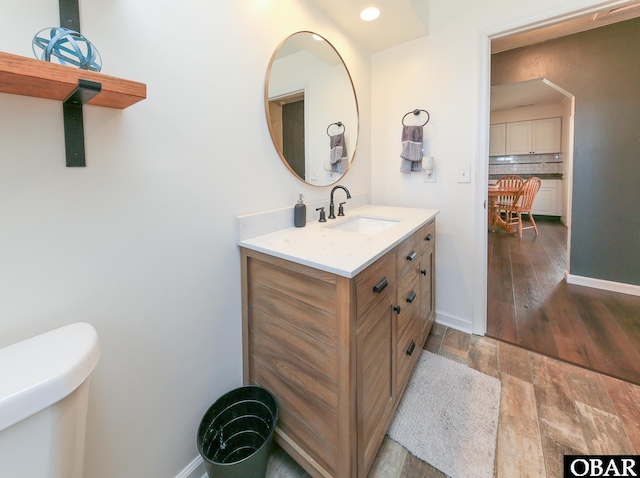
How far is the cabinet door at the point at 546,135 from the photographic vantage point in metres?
5.72

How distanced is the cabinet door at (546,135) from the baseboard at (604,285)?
434 centimetres

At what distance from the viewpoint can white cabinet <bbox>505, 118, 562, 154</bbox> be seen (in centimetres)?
575

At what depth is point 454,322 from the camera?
213 cm

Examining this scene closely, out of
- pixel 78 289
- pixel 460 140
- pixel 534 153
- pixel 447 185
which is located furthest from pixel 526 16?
pixel 534 153

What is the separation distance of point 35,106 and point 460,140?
2107 millimetres

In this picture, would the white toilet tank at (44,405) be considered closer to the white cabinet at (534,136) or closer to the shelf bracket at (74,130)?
the shelf bracket at (74,130)

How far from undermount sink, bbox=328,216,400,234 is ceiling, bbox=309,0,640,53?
3.98 feet

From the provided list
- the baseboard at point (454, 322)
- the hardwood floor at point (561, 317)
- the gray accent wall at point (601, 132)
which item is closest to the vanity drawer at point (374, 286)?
the baseboard at point (454, 322)

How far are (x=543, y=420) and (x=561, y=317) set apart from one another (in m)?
1.26

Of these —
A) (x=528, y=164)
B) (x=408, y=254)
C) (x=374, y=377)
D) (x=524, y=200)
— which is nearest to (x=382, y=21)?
(x=408, y=254)

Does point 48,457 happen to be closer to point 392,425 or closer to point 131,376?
point 131,376

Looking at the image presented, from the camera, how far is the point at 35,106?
701 millimetres

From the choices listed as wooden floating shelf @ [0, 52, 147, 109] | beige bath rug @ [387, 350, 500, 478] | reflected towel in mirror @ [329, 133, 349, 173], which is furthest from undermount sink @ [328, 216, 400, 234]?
wooden floating shelf @ [0, 52, 147, 109]

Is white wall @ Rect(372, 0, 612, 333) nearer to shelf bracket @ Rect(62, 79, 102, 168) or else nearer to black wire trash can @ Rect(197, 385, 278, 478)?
black wire trash can @ Rect(197, 385, 278, 478)
